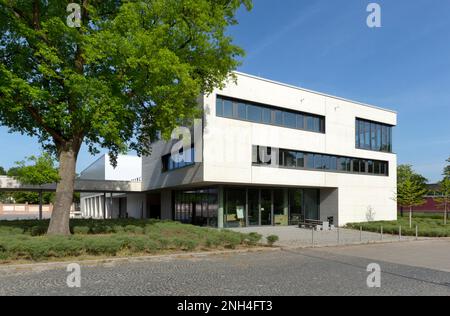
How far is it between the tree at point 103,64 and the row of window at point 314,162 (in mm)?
10984

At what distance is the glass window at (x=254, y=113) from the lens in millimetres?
27242

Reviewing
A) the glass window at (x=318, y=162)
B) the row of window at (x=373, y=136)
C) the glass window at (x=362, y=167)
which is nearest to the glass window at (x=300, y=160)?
the glass window at (x=318, y=162)

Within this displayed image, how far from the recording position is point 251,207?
→ 2934cm

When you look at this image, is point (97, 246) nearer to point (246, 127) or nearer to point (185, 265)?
point (185, 265)

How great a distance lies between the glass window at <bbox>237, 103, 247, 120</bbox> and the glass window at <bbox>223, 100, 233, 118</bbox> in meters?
0.57

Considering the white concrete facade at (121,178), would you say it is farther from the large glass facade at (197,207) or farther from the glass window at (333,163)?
the glass window at (333,163)

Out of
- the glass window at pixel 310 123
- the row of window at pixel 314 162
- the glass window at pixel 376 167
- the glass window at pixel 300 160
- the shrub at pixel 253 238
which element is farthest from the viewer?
the glass window at pixel 376 167

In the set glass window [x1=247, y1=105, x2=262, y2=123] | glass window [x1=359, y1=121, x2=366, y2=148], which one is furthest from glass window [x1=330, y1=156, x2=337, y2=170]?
glass window [x1=247, y1=105, x2=262, y2=123]

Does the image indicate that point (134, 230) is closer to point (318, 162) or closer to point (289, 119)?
point (289, 119)

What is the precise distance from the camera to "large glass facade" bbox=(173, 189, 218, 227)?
1125 inches

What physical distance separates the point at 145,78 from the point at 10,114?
6408mm

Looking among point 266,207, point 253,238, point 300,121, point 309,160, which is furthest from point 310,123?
point 253,238

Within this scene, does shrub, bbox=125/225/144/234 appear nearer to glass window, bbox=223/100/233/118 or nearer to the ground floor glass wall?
the ground floor glass wall
